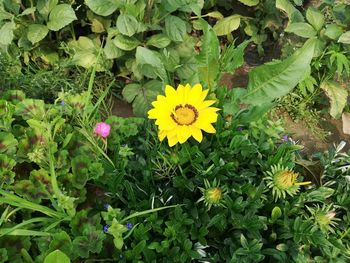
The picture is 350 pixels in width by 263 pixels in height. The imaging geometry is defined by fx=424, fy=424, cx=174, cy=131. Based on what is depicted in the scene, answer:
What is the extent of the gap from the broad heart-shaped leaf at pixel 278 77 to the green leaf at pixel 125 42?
742 millimetres

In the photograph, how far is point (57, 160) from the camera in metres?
1.39

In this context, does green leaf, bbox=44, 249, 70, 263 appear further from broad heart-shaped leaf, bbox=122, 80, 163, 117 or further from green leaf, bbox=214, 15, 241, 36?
green leaf, bbox=214, 15, 241, 36

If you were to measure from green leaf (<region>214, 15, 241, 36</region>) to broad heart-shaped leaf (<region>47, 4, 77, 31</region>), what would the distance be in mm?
804

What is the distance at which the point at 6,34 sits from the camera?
6.07 ft

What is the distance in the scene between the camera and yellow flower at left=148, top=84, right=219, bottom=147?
1.22 meters

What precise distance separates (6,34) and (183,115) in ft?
3.43

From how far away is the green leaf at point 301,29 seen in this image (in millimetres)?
1914

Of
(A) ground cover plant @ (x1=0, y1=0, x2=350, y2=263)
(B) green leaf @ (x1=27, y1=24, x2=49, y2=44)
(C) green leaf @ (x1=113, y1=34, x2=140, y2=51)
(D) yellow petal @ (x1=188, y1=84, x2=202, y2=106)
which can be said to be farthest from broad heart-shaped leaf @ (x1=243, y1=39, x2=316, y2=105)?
(B) green leaf @ (x1=27, y1=24, x2=49, y2=44)

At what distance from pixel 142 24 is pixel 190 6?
9.3 inches

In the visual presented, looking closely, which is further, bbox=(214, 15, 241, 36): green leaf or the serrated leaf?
bbox=(214, 15, 241, 36): green leaf

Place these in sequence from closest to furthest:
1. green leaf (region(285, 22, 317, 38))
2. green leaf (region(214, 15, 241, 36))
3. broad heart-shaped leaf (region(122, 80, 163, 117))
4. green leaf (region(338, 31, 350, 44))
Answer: green leaf (region(338, 31, 350, 44)), green leaf (region(285, 22, 317, 38)), broad heart-shaped leaf (region(122, 80, 163, 117)), green leaf (region(214, 15, 241, 36))

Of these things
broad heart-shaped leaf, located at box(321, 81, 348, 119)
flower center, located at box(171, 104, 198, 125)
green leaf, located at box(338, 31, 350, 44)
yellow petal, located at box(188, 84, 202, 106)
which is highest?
yellow petal, located at box(188, 84, 202, 106)

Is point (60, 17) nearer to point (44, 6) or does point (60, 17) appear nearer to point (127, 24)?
point (44, 6)

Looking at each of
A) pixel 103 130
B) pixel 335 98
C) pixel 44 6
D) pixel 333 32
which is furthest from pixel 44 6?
pixel 335 98
